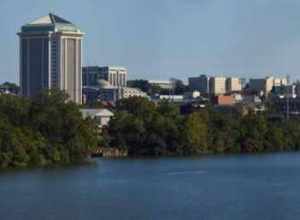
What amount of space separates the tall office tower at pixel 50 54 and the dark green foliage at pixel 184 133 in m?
72.7

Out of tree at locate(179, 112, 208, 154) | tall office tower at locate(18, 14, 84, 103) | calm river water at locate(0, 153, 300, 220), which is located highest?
tall office tower at locate(18, 14, 84, 103)

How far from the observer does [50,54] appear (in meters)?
164

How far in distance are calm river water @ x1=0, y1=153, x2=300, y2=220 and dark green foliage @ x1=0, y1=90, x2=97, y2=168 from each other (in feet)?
8.36

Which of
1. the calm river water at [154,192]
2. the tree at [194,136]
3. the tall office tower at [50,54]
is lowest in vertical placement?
the calm river water at [154,192]

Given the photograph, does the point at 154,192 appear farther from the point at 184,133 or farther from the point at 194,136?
the point at 194,136

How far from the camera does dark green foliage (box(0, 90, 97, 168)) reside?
61.5 metres

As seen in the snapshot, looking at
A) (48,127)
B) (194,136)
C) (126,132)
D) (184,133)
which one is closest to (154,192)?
(48,127)

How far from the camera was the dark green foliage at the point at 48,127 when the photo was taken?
61.5 meters

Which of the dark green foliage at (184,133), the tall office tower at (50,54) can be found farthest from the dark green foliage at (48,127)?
the tall office tower at (50,54)

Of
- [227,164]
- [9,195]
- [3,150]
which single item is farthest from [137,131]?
[9,195]

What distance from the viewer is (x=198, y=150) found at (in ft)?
258

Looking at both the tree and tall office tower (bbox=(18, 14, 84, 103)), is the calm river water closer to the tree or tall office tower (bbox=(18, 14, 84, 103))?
the tree

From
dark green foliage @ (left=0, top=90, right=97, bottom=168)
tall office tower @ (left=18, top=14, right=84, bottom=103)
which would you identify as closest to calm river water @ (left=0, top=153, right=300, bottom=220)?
dark green foliage @ (left=0, top=90, right=97, bottom=168)

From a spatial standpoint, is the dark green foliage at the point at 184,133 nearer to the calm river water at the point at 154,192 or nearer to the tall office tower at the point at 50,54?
the calm river water at the point at 154,192
